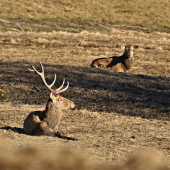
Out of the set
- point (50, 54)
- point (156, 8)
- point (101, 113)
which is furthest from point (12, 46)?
point (156, 8)

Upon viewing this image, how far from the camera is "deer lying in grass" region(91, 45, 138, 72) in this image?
61.2 feet

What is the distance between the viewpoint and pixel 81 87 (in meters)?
14.5

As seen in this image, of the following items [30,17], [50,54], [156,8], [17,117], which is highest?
[156,8]

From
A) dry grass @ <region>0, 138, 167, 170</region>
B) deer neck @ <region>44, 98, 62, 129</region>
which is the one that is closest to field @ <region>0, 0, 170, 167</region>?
deer neck @ <region>44, 98, 62, 129</region>

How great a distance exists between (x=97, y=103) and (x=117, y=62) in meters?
6.16

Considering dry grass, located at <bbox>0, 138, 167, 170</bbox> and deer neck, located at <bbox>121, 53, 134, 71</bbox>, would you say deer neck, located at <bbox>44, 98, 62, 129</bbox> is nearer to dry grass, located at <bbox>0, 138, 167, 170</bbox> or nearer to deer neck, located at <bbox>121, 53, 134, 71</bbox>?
dry grass, located at <bbox>0, 138, 167, 170</bbox>

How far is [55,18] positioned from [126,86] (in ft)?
96.0

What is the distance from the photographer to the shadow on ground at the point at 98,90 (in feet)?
41.7

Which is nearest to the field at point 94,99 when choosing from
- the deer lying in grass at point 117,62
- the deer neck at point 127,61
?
the deer neck at point 127,61

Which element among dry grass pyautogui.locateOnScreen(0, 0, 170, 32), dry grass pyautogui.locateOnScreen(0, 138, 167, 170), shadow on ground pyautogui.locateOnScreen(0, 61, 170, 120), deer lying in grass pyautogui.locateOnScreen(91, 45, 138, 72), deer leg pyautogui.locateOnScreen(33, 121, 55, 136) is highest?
dry grass pyautogui.locateOnScreen(0, 0, 170, 32)

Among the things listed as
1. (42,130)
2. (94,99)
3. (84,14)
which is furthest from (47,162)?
(84,14)

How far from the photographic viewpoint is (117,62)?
18875 mm

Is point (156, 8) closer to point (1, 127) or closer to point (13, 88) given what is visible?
point (13, 88)

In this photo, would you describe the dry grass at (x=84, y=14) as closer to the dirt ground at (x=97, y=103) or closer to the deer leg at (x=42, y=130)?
the dirt ground at (x=97, y=103)
